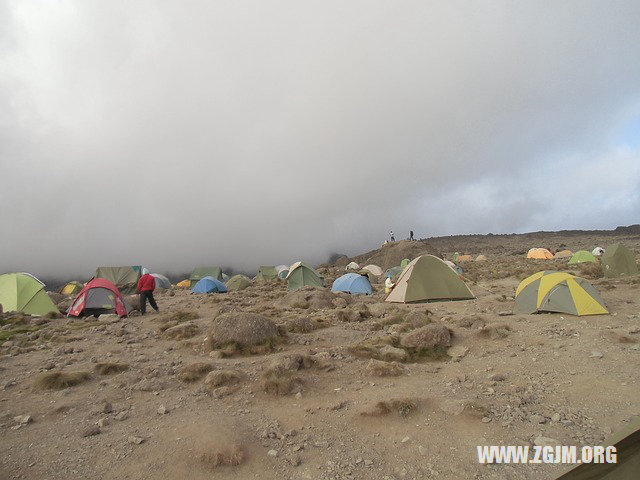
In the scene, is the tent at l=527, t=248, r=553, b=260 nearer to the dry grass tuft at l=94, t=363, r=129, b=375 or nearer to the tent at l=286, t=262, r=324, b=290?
the tent at l=286, t=262, r=324, b=290

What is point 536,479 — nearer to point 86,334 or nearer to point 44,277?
point 86,334

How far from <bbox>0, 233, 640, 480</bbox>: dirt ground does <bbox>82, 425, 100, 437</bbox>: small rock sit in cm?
2

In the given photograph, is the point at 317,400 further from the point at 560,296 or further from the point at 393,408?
the point at 560,296

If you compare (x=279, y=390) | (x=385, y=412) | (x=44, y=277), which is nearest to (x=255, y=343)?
(x=279, y=390)

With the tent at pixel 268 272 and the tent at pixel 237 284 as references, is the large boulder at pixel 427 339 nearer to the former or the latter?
the tent at pixel 237 284

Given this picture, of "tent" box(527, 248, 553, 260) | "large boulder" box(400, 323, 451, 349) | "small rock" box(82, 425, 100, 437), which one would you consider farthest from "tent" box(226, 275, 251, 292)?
"tent" box(527, 248, 553, 260)

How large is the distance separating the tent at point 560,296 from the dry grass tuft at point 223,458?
12.1 metres

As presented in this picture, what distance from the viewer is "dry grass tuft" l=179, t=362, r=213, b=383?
8.77 metres

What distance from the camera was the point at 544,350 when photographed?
31.4ft

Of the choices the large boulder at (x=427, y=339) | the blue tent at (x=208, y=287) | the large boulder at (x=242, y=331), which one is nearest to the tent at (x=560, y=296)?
the large boulder at (x=427, y=339)

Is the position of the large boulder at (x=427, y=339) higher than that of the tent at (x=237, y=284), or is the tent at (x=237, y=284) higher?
the large boulder at (x=427, y=339)

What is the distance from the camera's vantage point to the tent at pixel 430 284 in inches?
699

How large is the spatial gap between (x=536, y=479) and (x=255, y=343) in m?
7.79

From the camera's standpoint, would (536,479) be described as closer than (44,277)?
Yes
